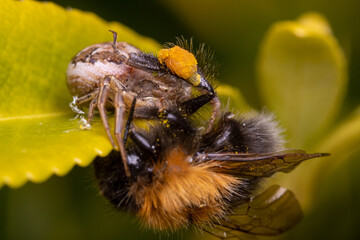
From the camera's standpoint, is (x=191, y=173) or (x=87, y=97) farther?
(x=87, y=97)

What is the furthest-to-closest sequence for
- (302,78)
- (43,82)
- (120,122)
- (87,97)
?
(302,78) → (43,82) → (87,97) → (120,122)

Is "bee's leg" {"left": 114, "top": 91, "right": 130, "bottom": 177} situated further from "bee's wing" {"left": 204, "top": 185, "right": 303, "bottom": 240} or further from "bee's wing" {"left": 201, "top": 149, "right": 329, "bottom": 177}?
"bee's wing" {"left": 204, "top": 185, "right": 303, "bottom": 240}

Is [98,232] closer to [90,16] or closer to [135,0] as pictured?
[90,16]

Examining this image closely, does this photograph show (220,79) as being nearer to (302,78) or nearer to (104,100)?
(302,78)

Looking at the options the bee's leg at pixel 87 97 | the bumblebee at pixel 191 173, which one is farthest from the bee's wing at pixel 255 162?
the bee's leg at pixel 87 97

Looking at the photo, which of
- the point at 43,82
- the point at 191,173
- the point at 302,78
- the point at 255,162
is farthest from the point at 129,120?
the point at 302,78

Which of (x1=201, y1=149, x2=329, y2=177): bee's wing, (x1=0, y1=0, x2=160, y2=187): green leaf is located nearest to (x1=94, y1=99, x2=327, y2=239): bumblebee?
(x1=201, y1=149, x2=329, y2=177): bee's wing

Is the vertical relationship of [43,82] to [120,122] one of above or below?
below

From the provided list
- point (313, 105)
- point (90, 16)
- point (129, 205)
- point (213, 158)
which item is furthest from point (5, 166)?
point (313, 105)
